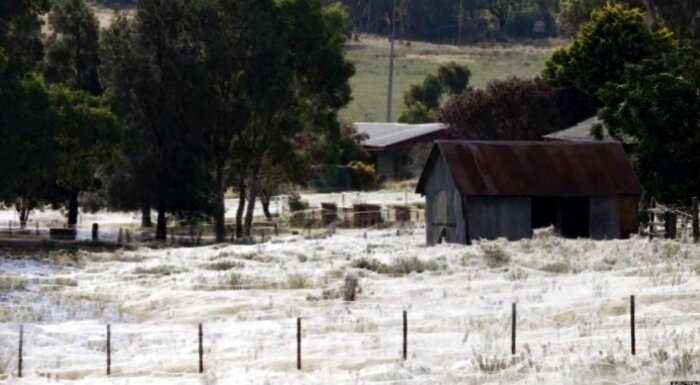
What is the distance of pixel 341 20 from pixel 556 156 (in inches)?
936

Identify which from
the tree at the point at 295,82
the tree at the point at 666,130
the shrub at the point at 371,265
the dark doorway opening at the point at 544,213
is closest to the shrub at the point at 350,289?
the shrub at the point at 371,265

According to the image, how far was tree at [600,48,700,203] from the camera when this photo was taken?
5641cm

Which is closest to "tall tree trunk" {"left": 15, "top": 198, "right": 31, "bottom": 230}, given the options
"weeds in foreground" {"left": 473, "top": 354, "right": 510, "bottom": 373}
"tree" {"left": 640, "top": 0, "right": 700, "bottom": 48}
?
"tree" {"left": 640, "top": 0, "right": 700, "bottom": 48}

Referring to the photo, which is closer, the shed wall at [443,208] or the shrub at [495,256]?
the shrub at [495,256]

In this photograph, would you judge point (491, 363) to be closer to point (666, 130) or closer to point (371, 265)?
point (371, 265)

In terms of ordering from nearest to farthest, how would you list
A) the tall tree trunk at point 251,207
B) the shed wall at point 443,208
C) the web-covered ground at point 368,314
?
the web-covered ground at point 368,314 → the shed wall at point 443,208 → the tall tree trunk at point 251,207

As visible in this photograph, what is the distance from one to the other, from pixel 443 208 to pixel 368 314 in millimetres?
23516

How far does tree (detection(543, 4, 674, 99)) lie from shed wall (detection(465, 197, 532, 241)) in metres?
28.4

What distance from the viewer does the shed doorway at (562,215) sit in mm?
55625

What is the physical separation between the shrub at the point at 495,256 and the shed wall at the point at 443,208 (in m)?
10.6

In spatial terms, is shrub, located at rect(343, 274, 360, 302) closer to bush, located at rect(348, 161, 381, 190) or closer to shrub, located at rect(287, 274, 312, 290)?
shrub, located at rect(287, 274, 312, 290)

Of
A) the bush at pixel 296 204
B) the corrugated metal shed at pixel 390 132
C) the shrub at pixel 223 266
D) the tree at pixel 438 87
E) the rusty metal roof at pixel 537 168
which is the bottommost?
the shrub at pixel 223 266

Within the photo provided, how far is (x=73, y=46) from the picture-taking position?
71.6 m

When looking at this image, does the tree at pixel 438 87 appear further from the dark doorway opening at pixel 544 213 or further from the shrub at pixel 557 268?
the shrub at pixel 557 268
